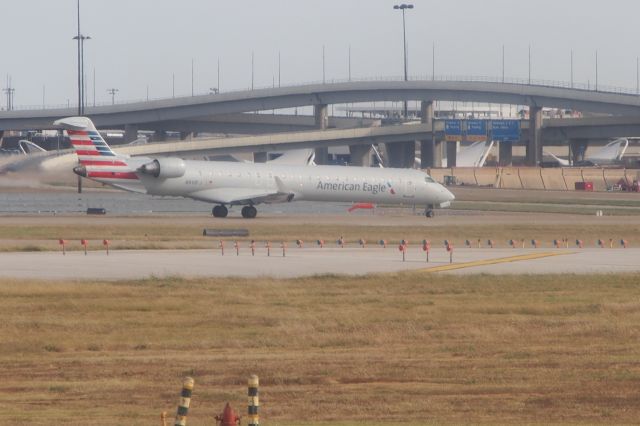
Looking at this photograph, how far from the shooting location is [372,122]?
16900 cm

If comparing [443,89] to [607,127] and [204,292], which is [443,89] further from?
[204,292]

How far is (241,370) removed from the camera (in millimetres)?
22062

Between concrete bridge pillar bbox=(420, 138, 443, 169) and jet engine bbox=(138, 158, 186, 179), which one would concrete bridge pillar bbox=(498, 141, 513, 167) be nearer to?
concrete bridge pillar bbox=(420, 138, 443, 169)

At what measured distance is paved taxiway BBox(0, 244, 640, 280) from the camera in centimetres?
3788

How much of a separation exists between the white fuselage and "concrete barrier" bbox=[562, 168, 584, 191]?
2106 inches

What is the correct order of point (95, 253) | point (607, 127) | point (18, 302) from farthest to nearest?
point (607, 127) → point (95, 253) → point (18, 302)

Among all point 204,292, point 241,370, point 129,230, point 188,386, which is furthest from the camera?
point 129,230

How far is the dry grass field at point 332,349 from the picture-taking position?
61.2 feet

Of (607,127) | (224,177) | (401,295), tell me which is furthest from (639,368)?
(607,127)

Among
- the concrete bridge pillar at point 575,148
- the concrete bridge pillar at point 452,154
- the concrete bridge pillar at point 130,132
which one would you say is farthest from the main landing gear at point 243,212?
the concrete bridge pillar at point 130,132

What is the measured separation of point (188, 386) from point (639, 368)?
38.8 feet

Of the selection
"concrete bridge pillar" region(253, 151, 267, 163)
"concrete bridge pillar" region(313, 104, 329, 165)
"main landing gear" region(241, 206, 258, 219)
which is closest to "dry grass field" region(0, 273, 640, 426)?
"main landing gear" region(241, 206, 258, 219)

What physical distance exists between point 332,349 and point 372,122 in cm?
14496

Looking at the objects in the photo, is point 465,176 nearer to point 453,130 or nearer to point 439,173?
point 439,173
